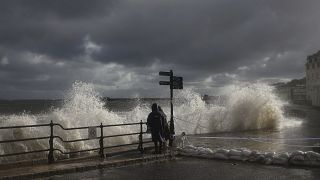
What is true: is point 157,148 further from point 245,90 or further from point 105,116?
point 245,90

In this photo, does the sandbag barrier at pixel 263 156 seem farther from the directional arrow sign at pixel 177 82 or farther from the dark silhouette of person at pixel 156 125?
the directional arrow sign at pixel 177 82

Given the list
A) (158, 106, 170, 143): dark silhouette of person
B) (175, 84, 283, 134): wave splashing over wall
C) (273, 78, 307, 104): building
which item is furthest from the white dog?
(273, 78, 307, 104): building

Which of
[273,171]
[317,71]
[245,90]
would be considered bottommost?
[273,171]

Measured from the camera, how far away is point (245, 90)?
33.2 meters

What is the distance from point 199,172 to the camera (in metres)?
11.2

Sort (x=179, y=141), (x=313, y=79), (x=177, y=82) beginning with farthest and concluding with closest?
1. (x=313, y=79)
2. (x=177, y=82)
3. (x=179, y=141)

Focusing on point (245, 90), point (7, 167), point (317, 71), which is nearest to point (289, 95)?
point (317, 71)

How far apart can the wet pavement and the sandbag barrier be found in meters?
0.35

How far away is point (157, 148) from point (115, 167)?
226 centimetres

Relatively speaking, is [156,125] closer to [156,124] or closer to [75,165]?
[156,124]

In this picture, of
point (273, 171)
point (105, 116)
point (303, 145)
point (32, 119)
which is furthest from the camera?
point (105, 116)

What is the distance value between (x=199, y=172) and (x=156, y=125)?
334cm

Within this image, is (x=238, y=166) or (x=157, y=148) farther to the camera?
(x=157, y=148)

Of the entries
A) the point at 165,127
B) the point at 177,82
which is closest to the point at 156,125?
the point at 165,127
